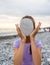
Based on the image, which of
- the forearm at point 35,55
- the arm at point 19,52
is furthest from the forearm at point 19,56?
the forearm at point 35,55

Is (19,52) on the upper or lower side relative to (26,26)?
lower

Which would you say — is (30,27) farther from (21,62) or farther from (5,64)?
(5,64)

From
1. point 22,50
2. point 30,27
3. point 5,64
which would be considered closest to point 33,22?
point 30,27

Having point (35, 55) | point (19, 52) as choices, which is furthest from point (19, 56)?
point (35, 55)

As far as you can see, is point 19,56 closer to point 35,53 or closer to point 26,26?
point 35,53

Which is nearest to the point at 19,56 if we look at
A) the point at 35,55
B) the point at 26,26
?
the point at 35,55

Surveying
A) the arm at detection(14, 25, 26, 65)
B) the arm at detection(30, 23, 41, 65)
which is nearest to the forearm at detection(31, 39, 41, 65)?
the arm at detection(30, 23, 41, 65)

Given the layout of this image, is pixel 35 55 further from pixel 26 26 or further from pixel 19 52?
pixel 26 26

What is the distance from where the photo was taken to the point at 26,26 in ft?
17.8

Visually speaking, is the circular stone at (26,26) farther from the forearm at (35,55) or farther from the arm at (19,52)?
the forearm at (35,55)

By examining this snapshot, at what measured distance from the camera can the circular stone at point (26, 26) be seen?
5.41 meters

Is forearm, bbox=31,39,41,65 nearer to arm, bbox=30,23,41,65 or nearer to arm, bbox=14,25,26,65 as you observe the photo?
arm, bbox=30,23,41,65

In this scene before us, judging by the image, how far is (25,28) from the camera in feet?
17.8

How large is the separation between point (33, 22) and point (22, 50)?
48 centimetres
